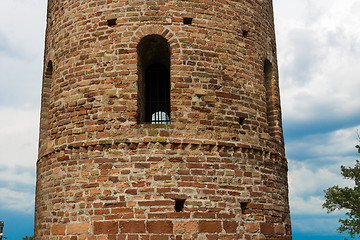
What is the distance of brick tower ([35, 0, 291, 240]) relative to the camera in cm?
657

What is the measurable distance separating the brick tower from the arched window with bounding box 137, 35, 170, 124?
7 centimetres

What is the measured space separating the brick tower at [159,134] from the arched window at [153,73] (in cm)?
7

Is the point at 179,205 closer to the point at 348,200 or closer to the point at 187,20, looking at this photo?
the point at 187,20

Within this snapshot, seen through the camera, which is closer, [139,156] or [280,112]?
[139,156]

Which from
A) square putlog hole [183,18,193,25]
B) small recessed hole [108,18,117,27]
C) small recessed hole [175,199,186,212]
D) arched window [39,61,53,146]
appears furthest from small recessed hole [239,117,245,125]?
arched window [39,61,53,146]

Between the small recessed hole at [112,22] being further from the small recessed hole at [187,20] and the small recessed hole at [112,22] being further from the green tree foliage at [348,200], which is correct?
the green tree foliage at [348,200]

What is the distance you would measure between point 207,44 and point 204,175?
8.16 feet

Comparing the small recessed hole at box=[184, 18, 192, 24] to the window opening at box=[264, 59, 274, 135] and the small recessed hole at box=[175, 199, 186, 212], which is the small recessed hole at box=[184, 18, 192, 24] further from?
the small recessed hole at box=[175, 199, 186, 212]

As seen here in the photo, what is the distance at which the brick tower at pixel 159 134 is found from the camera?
21.5 ft

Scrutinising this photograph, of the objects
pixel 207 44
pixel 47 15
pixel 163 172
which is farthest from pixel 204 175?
pixel 47 15

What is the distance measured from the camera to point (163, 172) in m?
6.61

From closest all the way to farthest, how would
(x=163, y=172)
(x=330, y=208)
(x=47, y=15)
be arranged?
(x=163, y=172)
(x=47, y=15)
(x=330, y=208)

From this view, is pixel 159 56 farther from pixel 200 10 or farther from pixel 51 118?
pixel 51 118

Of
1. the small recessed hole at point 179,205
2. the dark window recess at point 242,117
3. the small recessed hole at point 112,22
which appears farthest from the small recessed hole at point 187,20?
the small recessed hole at point 179,205
